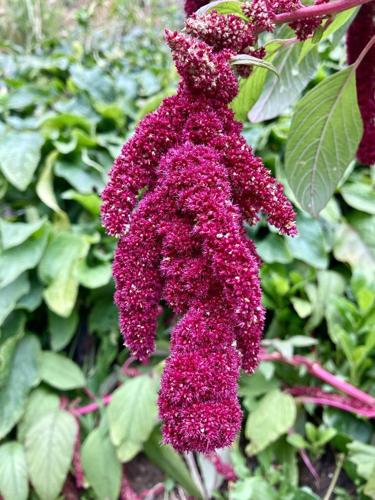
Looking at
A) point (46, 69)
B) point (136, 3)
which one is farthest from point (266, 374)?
point (136, 3)

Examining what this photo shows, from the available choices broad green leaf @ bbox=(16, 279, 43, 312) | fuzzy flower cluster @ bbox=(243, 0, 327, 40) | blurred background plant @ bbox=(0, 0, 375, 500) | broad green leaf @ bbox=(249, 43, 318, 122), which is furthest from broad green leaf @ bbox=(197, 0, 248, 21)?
broad green leaf @ bbox=(16, 279, 43, 312)

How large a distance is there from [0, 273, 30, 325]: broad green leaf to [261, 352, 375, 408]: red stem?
2.24 feet

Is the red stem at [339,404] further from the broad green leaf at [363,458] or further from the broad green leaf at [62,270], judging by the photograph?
the broad green leaf at [62,270]

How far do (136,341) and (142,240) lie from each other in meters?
0.08

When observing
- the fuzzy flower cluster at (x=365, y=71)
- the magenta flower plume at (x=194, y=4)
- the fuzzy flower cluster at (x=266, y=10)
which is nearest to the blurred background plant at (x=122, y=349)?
the fuzzy flower cluster at (x=365, y=71)

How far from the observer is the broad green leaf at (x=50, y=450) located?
1.49m

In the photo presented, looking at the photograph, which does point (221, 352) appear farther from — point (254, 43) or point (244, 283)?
point (254, 43)

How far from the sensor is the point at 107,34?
3.93m

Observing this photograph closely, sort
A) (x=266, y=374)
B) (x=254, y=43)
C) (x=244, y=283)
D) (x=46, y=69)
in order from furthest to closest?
(x=46, y=69), (x=266, y=374), (x=254, y=43), (x=244, y=283)

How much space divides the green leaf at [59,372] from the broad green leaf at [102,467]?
0.18 metres

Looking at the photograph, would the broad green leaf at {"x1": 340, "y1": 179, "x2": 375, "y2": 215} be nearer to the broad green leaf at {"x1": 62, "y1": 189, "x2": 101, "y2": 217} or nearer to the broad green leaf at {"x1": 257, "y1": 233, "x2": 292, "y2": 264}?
the broad green leaf at {"x1": 257, "y1": 233, "x2": 292, "y2": 264}

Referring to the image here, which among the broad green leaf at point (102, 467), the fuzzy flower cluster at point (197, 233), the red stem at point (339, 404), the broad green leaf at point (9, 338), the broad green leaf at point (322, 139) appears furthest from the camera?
the broad green leaf at point (9, 338)

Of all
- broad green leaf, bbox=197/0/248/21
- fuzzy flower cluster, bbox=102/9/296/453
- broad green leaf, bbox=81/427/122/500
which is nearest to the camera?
fuzzy flower cluster, bbox=102/9/296/453

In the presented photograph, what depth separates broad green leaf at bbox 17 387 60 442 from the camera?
1647 millimetres
